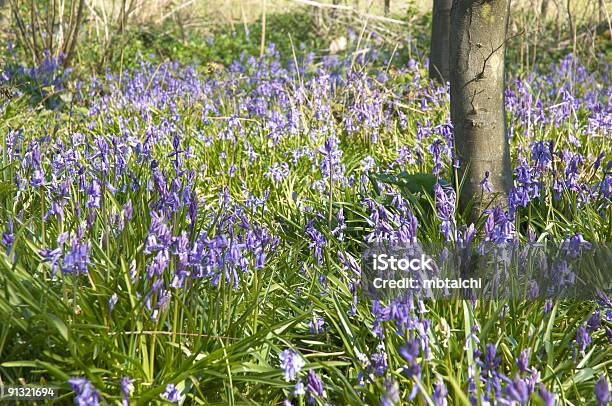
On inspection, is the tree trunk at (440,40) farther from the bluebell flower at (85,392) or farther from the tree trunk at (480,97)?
the bluebell flower at (85,392)

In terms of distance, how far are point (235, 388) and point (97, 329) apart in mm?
480

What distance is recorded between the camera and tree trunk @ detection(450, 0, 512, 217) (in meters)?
3.15

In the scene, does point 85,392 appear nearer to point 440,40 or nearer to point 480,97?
point 480,97

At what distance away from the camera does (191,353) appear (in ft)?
7.40

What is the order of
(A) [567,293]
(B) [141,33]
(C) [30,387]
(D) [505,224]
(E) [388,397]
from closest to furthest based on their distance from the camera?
1. (E) [388,397]
2. (C) [30,387]
3. (D) [505,224]
4. (A) [567,293]
5. (B) [141,33]

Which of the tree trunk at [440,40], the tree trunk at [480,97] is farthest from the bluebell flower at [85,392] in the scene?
the tree trunk at [440,40]

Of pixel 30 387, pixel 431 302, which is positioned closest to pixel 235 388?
pixel 30 387

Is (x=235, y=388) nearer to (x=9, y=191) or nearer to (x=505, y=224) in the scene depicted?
(x=505, y=224)

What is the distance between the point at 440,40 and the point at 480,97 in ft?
11.0

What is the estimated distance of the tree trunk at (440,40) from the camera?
6.32 metres

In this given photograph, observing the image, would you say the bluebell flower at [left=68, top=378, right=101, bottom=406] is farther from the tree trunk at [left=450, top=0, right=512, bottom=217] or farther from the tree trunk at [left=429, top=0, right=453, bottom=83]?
the tree trunk at [left=429, top=0, right=453, bottom=83]

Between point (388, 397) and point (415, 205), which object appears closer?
point (388, 397)

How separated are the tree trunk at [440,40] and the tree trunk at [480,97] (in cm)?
312

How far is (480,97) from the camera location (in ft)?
10.5
